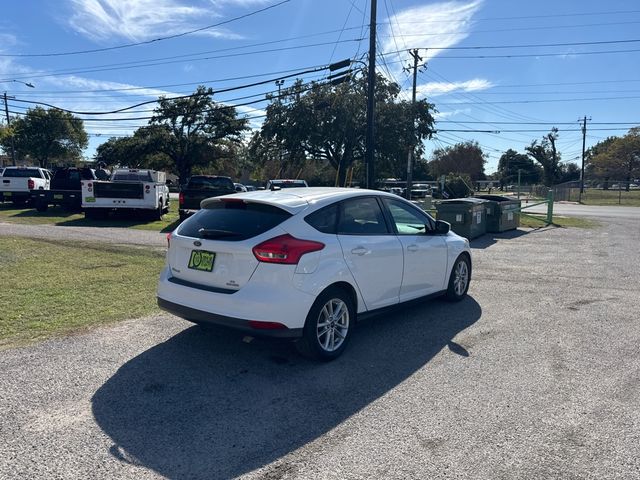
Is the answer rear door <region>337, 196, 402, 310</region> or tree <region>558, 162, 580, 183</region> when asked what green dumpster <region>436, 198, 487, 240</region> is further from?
tree <region>558, 162, 580, 183</region>

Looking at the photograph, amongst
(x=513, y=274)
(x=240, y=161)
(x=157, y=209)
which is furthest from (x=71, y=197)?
Answer: (x=240, y=161)

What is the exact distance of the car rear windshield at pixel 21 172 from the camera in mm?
21828

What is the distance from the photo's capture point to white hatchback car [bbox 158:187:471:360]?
13.7 feet

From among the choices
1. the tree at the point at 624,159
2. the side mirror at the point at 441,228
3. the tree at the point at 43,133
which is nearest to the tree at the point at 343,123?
the side mirror at the point at 441,228

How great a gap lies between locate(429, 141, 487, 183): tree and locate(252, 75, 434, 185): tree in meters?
55.0

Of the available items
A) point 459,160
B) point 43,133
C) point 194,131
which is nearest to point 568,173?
point 459,160

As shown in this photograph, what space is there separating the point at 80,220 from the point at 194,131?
4079 cm

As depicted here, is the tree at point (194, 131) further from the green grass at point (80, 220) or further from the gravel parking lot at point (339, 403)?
the gravel parking lot at point (339, 403)

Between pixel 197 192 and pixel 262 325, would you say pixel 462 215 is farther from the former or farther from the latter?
pixel 262 325

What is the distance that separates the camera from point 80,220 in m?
17.2

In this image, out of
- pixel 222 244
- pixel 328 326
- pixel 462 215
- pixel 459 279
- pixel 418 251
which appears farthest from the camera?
pixel 462 215

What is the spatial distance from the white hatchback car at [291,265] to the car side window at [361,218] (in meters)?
0.01

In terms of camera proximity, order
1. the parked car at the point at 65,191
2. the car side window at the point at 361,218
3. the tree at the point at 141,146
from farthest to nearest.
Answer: the tree at the point at 141,146 → the parked car at the point at 65,191 → the car side window at the point at 361,218

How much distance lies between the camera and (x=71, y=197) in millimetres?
19016
